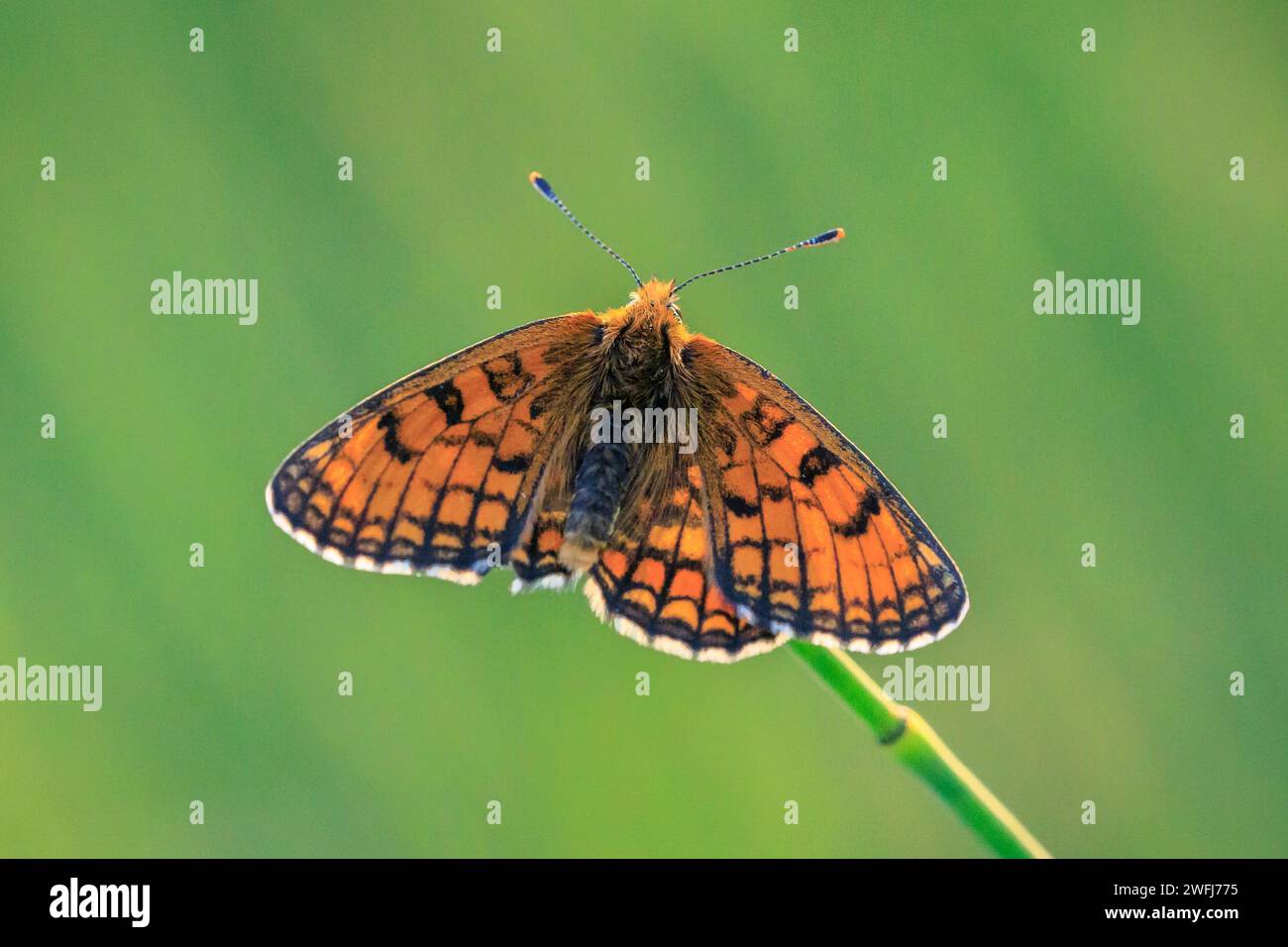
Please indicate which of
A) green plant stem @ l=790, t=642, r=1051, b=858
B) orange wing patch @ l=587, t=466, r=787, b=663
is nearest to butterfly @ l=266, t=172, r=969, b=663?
orange wing patch @ l=587, t=466, r=787, b=663

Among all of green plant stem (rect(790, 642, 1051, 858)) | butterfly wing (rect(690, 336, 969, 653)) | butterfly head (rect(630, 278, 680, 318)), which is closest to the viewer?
green plant stem (rect(790, 642, 1051, 858))

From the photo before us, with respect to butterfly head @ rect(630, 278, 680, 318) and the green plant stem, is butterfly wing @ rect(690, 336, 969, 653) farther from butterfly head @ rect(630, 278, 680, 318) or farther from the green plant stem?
the green plant stem

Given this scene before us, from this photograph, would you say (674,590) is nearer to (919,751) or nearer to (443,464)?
(443,464)

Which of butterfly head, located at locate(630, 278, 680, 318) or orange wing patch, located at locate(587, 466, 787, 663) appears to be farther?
butterfly head, located at locate(630, 278, 680, 318)

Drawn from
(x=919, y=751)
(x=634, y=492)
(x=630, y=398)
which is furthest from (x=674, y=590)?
(x=919, y=751)

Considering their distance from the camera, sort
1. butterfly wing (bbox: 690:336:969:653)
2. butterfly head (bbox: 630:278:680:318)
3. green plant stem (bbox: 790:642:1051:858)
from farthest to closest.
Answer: butterfly head (bbox: 630:278:680:318) → butterfly wing (bbox: 690:336:969:653) → green plant stem (bbox: 790:642:1051:858)

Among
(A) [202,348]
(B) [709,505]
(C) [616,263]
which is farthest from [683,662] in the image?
(A) [202,348]

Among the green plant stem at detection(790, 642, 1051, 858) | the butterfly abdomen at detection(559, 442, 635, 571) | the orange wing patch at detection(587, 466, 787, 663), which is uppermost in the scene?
the butterfly abdomen at detection(559, 442, 635, 571)
